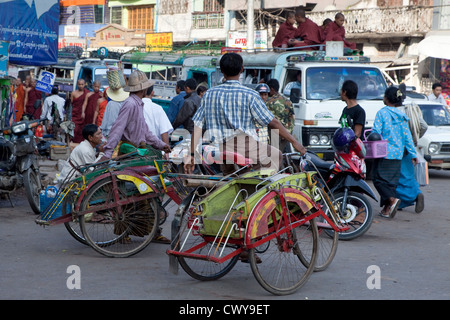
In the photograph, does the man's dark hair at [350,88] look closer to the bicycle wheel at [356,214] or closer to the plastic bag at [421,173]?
the plastic bag at [421,173]

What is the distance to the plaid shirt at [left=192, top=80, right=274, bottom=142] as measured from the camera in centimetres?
550

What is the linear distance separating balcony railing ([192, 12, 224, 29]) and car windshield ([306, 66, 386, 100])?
96.8 feet

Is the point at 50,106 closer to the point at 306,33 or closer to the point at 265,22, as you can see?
the point at 306,33

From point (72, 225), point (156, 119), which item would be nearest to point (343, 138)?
point (156, 119)

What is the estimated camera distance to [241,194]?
5.33m

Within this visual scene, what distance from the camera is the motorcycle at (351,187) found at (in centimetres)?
730

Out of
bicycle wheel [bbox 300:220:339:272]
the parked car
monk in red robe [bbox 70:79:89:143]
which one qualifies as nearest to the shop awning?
the parked car

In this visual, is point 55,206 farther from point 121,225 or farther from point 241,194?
point 241,194

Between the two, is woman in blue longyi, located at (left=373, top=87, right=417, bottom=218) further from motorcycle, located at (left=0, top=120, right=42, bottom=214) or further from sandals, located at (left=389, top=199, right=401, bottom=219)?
motorcycle, located at (left=0, top=120, right=42, bottom=214)

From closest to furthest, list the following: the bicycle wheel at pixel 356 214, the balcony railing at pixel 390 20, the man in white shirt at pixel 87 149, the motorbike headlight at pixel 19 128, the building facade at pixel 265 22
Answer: the bicycle wheel at pixel 356 214, the man in white shirt at pixel 87 149, the motorbike headlight at pixel 19 128, the building facade at pixel 265 22, the balcony railing at pixel 390 20

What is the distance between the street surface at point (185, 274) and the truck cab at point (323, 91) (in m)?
3.93

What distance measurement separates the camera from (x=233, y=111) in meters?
5.53

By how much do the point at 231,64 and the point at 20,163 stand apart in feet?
13.7

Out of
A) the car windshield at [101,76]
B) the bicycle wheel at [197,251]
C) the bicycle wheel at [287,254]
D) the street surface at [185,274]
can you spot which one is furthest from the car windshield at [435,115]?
the car windshield at [101,76]
